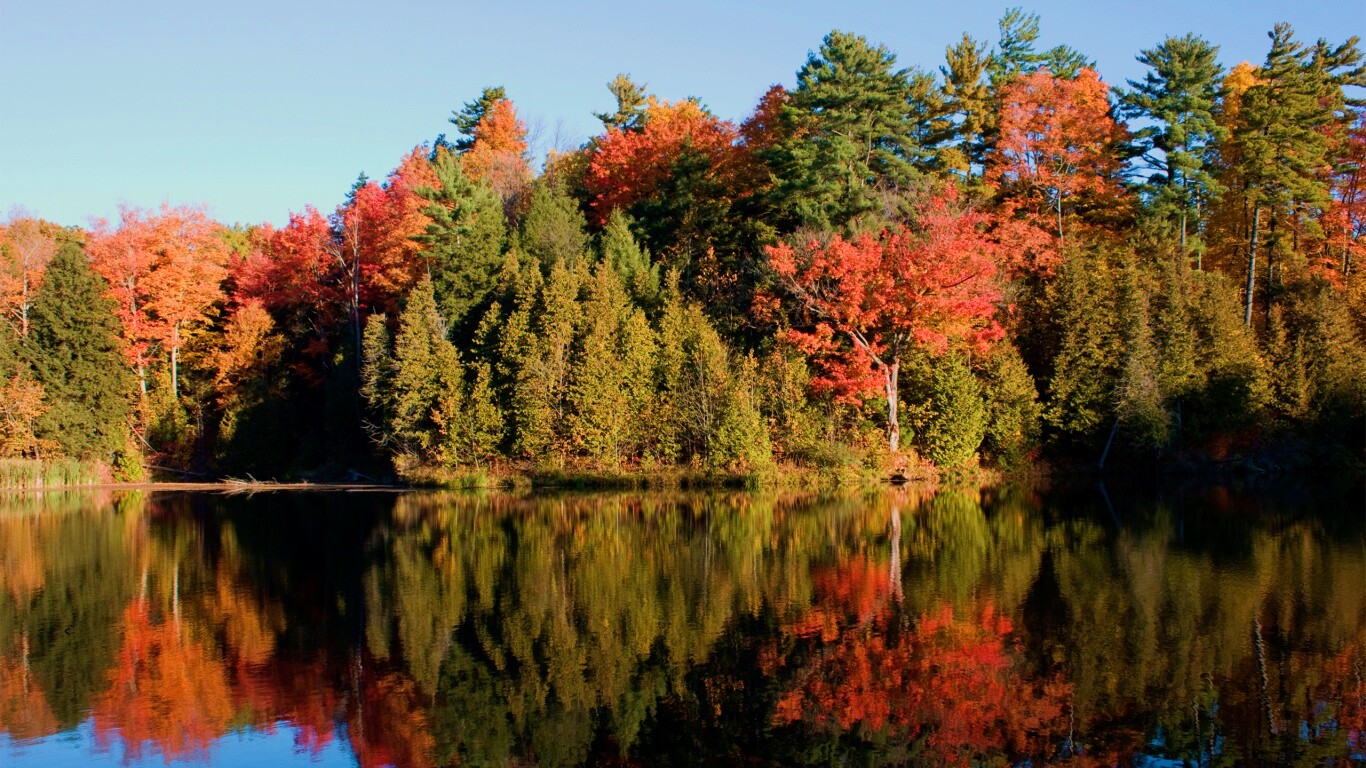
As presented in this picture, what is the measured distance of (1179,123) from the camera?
43094mm

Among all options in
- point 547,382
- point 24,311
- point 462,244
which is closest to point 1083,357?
point 547,382

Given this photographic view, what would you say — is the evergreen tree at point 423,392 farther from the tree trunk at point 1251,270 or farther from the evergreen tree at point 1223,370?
the tree trunk at point 1251,270

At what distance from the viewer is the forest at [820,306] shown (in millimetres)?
38344

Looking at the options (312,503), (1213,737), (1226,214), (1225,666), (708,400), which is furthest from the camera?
(1226,214)

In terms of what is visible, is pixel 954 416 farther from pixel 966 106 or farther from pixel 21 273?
pixel 21 273

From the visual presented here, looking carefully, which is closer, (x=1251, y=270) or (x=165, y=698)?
(x=165, y=698)

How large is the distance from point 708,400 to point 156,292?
2863cm

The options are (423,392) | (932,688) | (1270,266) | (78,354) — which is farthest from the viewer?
(78,354)

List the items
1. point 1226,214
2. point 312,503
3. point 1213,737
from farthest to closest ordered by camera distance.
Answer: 1. point 1226,214
2. point 312,503
3. point 1213,737

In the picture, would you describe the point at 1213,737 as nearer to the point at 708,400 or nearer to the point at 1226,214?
the point at 708,400

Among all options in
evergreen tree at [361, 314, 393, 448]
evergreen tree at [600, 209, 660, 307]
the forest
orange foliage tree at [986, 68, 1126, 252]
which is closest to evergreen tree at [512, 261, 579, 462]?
the forest

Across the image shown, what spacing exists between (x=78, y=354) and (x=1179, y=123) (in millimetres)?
48131

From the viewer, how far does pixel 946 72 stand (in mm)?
48906

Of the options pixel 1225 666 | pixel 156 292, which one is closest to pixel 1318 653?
pixel 1225 666
